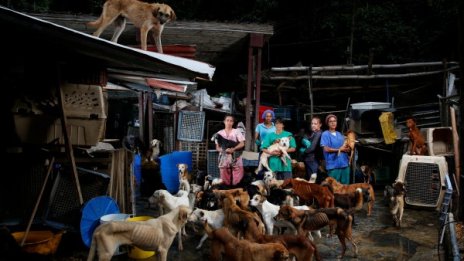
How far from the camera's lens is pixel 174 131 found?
38.9ft

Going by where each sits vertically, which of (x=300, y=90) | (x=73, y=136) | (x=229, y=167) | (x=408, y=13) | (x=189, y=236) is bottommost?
(x=189, y=236)

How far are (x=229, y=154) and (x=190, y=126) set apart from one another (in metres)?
3.19

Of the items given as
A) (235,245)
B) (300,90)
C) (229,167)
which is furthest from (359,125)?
(235,245)

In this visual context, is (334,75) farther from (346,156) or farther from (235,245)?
(235,245)

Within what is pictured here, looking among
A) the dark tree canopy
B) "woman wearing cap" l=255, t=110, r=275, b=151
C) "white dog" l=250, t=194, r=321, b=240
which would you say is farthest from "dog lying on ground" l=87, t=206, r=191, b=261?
the dark tree canopy

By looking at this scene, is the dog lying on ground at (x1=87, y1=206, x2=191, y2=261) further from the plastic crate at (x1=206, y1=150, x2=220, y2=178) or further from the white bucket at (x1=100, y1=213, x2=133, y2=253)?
the plastic crate at (x1=206, y1=150, x2=220, y2=178)

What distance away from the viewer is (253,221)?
5.33 meters

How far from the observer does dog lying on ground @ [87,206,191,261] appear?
4.43 metres

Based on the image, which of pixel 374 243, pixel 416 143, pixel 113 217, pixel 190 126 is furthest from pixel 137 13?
pixel 416 143

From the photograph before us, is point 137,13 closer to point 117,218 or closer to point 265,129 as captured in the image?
point 117,218

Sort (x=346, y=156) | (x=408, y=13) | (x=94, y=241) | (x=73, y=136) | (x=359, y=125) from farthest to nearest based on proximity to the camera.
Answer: (x=408, y=13) → (x=359, y=125) → (x=346, y=156) → (x=73, y=136) → (x=94, y=241)

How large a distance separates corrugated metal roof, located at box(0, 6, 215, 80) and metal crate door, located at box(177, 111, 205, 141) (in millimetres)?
6385

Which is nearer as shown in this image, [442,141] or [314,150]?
[314,150]

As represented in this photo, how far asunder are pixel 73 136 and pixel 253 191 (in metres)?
3.16
